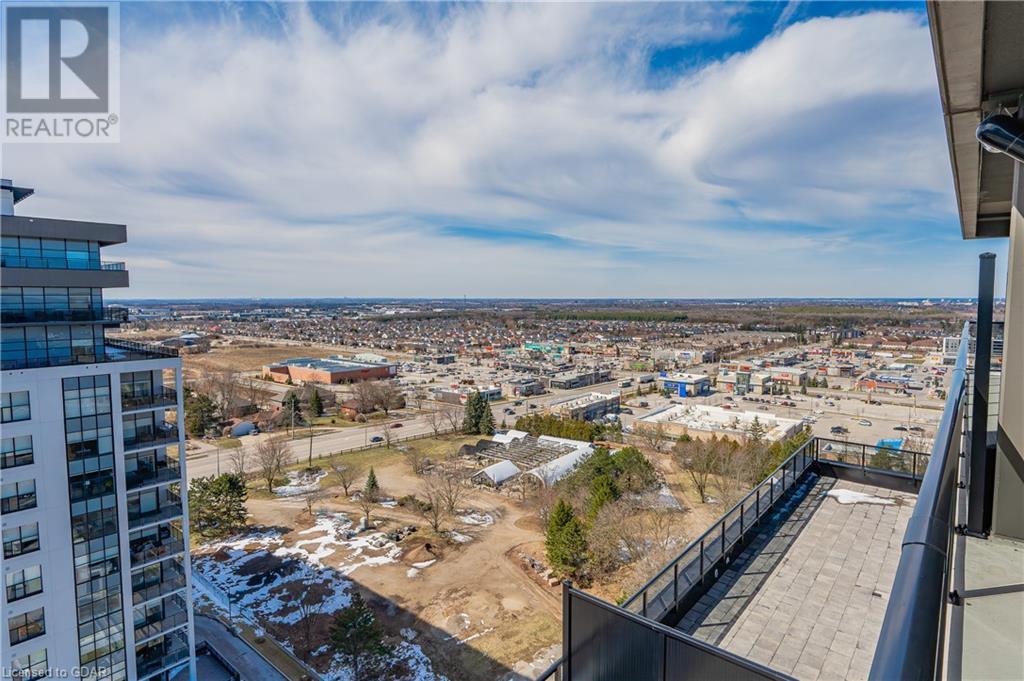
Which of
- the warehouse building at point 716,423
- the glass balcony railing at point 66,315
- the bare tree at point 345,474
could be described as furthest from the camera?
the warehouse building at point 716,423

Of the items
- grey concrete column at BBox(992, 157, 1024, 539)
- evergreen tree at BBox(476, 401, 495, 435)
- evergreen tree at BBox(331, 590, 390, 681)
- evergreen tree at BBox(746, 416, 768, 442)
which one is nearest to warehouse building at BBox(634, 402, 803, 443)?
evergreen tree at BBox(746, 416, 768, 442)

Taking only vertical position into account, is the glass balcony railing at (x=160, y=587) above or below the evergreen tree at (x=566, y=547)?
above

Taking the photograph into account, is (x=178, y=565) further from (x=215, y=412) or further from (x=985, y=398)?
(x=215, y=412)

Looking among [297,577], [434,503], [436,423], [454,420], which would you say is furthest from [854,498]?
[436,423]

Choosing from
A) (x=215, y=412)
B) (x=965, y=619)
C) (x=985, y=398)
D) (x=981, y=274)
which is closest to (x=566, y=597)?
(x=965, y=619)

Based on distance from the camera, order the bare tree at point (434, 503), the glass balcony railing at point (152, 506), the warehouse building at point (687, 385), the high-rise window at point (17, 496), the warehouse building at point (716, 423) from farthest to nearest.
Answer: the warehouse building at point (687, 385)
the warehouse building at point (716, 423)
the bare tree at point (434, 503)
the glass balcony railing at point (152, 506)
the high-rise window at point (17, 496)

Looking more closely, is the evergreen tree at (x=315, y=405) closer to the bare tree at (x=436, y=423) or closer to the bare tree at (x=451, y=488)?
the bare tree at (x=436, y=423)

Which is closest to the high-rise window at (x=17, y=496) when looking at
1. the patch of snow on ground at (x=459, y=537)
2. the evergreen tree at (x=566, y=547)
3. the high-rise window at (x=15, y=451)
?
the high-rise window at (x=15, y=451)
